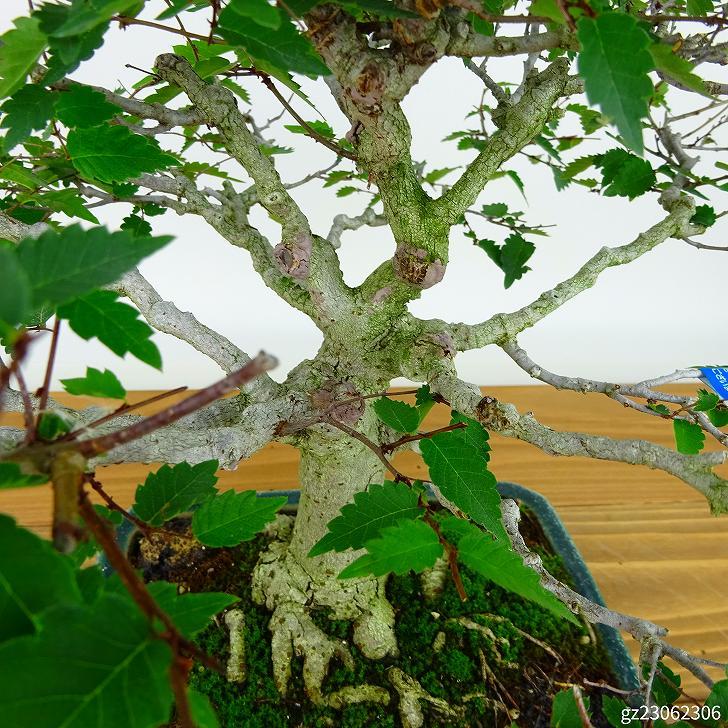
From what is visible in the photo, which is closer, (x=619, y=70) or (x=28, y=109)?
(x=619, y=70)

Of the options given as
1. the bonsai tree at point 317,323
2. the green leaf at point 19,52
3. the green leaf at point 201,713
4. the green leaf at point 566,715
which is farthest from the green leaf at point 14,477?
the green leaf at point 566,715

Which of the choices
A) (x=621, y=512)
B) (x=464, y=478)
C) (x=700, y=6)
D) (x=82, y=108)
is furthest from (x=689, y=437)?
(x=621, y=512)

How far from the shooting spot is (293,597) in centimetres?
83

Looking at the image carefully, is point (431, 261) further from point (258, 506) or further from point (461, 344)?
point (258, 506)

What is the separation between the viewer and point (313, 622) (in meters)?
0.82

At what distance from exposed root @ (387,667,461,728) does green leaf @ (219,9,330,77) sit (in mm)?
690

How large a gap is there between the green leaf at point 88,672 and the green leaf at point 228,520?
0.61 feet

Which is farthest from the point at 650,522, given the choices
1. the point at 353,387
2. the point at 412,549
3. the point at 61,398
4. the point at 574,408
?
the point at 61,398

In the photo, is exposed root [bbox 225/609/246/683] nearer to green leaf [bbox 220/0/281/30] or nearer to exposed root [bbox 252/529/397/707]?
exposed root [bbox 252/529/397/707]

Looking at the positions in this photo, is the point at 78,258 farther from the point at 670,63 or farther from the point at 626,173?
the point at 626,173

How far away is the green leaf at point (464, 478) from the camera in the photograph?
45 cm

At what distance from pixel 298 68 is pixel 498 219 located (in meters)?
0.65

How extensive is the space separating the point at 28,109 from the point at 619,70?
347 millimetres

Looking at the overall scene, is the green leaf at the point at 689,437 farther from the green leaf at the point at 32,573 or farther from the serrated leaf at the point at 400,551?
the green leaf at the point at 32,573
